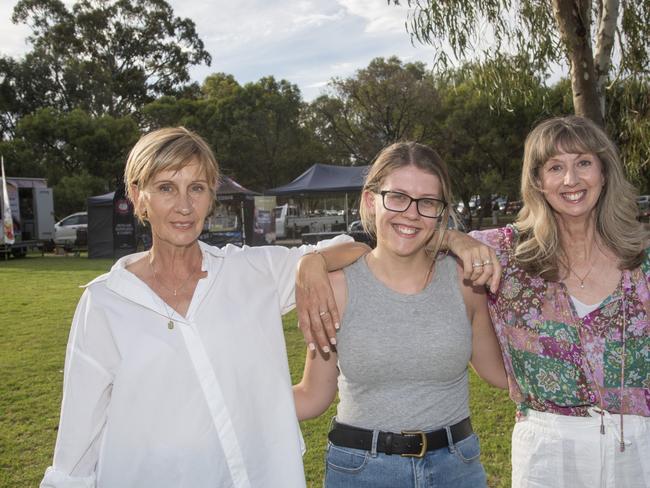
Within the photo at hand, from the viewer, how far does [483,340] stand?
2.43 m

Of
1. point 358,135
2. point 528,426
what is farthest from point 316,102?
point 528,426

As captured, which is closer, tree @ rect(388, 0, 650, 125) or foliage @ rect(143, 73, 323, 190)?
tree @ rect(388, 0, 650, 125)

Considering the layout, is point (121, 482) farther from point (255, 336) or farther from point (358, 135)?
point (358, 135)

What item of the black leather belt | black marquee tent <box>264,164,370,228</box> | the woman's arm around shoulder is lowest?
the black leather belt

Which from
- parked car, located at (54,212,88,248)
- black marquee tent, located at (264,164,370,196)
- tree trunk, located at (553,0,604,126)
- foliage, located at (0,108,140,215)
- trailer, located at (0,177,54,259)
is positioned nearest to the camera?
tree trunk, located at (553,0,604,126)

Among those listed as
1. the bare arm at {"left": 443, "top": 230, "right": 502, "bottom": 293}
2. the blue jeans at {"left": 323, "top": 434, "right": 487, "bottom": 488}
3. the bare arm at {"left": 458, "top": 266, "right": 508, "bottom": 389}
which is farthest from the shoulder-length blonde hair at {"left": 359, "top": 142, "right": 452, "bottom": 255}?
the blue jeans at {"left": 323, "top": 434, "right": 487, "bottom": 488}

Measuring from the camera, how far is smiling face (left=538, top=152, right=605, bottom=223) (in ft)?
7.82

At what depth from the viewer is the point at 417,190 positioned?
2234 mm

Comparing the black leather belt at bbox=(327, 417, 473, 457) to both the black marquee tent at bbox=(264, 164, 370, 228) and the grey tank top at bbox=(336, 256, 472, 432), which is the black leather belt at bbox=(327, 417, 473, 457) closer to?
the grey tank top at bbox=(336, 256, 472, 432)

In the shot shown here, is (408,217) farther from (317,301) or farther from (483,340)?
(483,340)

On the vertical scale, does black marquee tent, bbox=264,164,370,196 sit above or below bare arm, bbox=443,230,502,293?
above

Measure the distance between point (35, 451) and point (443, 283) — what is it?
420cm

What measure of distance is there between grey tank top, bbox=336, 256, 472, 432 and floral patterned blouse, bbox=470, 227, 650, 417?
8.8 inches

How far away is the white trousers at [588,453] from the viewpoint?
2.13 metres
